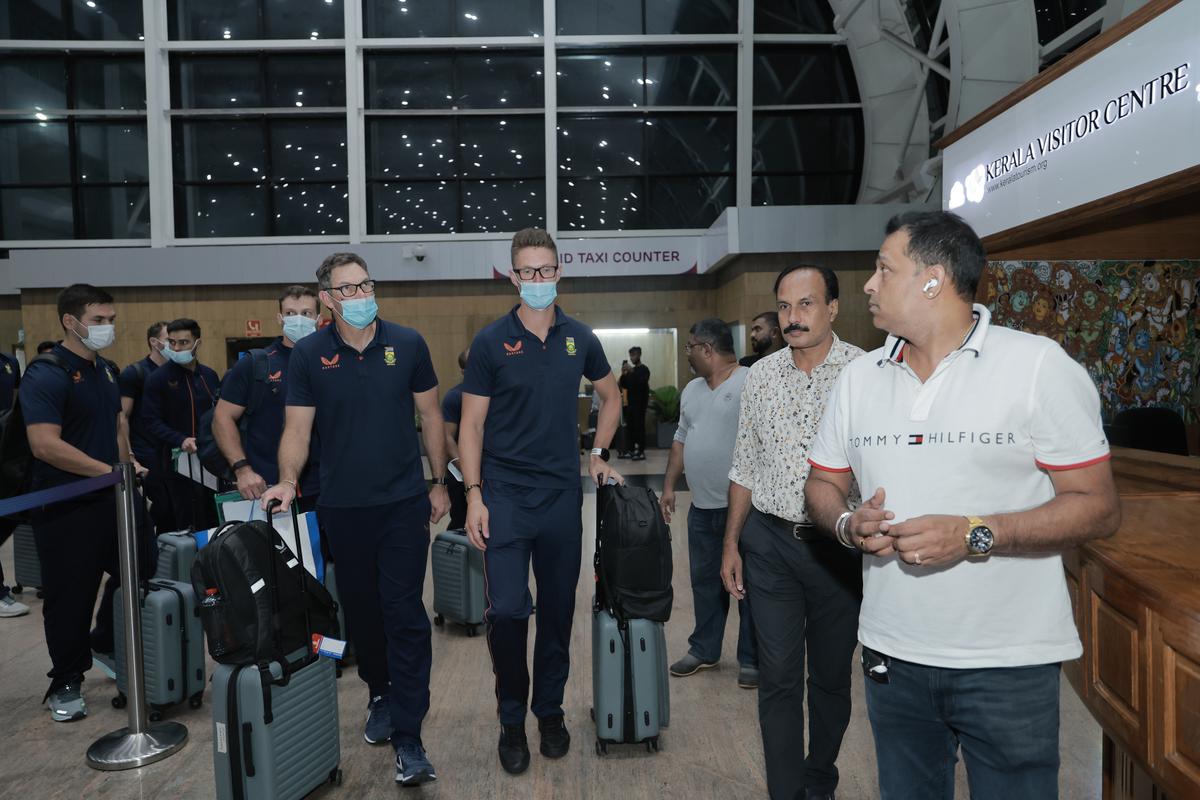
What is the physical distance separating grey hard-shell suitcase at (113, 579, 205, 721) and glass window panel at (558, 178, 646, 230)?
1203cm

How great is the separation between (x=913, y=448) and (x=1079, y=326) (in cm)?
508

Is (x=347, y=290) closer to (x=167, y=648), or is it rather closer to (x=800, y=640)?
(x=167, y=648)

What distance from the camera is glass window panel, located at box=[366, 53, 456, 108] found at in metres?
14.4

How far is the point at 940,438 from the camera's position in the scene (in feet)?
4.64

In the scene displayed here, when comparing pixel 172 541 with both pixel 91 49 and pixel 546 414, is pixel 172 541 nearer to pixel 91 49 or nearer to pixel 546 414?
pixel 546 414

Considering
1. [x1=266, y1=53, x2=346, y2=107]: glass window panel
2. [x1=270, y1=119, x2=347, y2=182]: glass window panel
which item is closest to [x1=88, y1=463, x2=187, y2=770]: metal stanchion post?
[x1=270, y1=119, x2=347, y2=182]: glass window panel

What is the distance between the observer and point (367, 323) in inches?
109

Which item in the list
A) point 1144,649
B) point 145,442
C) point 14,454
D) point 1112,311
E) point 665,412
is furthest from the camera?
point 665,412

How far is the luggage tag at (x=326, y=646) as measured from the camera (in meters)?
2.53

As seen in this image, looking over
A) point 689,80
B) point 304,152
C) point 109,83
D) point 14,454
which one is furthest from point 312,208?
point 14,454

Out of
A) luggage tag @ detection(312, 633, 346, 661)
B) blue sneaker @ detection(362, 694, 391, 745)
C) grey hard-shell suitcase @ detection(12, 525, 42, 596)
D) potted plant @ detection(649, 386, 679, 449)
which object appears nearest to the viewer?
luggage tag @ detection(312, 633, 346, 661)

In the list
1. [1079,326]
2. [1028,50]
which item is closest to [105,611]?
[1079,326]

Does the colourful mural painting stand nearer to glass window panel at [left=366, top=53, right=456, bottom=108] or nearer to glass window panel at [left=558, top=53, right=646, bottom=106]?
glass window panel at [left=558, top=53, right=646, bottom=106]

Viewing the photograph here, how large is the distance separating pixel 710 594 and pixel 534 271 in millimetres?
1779
